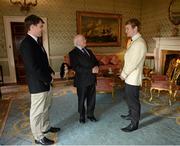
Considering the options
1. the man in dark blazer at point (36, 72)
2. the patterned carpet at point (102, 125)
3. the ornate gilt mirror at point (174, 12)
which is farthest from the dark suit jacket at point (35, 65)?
the ornate gilt mirror at point (174, 12)

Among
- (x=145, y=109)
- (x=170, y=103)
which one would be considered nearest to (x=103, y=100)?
(x=145, y=109)

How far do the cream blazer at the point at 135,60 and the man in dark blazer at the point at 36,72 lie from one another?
1.05 meters

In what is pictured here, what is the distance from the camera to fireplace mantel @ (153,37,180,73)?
507cm

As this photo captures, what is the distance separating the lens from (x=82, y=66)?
2.55 meters

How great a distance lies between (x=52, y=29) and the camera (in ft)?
18.3

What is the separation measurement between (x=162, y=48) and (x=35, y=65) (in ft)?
15.5

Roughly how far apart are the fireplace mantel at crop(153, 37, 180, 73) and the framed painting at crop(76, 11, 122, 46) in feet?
4.84

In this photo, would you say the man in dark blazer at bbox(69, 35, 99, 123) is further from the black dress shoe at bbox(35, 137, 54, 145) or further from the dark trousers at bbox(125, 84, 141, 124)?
the black dress shoe at bbox(35, 137, 54, 145)

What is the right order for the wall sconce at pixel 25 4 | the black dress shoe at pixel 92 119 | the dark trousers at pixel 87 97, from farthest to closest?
the wall sconce at pixel 25 4, the black dress shoe at pixel 92 119, the dark trousers at pixel 87 97

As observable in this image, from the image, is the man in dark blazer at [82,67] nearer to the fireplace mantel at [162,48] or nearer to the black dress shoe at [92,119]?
the black dress shoe at [92,119]

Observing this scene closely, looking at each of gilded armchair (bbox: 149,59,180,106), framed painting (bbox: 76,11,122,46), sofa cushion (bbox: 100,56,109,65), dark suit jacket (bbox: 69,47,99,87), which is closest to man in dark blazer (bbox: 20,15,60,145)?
dark suit jacket (bbox: 69,47,99,87)

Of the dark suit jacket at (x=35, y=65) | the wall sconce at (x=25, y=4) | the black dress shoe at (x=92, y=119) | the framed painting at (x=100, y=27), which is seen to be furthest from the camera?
the framed painting at (x=100, y=27)

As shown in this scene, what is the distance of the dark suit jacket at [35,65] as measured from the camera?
190 centimetres

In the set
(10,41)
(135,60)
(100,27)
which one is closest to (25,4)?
(10,41)
